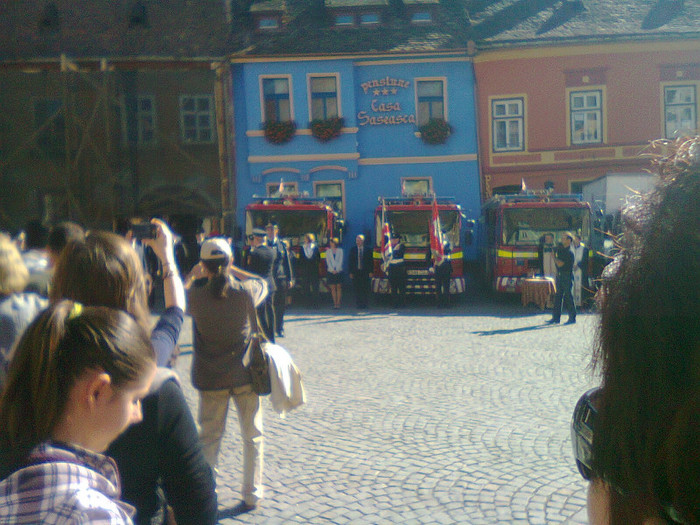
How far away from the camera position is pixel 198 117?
24.4m

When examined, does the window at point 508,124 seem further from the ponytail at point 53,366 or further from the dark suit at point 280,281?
the ponytail at point 53,366

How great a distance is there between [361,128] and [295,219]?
7.00 metres

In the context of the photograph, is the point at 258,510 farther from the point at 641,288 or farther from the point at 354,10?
the point at 354,10

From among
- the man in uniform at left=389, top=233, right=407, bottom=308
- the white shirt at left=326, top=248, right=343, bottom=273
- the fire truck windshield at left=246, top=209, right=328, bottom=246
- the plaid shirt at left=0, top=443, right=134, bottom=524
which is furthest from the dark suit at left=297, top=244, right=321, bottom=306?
the plaid shirt at left=0, top=443, right=134, bottom=524

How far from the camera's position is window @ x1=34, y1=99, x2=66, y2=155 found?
24.5 m

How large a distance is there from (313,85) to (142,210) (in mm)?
7651

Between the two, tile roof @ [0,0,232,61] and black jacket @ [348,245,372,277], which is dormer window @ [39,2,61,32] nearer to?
tile roof @ [0,0,232,61]

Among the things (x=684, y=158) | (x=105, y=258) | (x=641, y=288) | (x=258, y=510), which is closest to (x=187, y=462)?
(x=105, y=258)

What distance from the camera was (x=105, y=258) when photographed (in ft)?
6.75

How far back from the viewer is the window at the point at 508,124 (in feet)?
74.5

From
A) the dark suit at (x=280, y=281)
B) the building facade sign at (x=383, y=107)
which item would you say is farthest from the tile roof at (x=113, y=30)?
the dark suit at (x=280, y=281)

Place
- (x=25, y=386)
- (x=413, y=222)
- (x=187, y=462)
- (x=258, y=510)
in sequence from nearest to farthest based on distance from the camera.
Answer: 1. (x=25, y=386)
2. (x=187, y=462)
3. (x=258, y=510)
4. (x=413, y=222)

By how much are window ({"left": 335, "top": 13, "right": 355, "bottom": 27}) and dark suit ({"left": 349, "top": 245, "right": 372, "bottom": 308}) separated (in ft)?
35.9

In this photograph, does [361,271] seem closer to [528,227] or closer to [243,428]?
[528,227]
